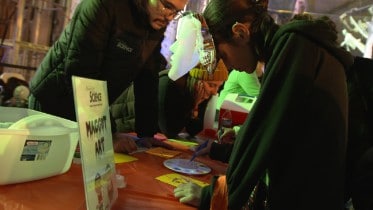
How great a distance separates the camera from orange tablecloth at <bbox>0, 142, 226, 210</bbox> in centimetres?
75

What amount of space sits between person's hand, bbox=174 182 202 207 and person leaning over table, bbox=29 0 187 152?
1.55 feet

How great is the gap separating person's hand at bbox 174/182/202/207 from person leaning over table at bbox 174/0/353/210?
0.08m

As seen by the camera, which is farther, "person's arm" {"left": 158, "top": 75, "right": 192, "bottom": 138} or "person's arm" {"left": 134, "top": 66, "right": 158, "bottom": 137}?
"person's arm" {"left": 158, "top": 75, "right": 192, "bottom": 138}

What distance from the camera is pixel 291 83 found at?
0.80 meters

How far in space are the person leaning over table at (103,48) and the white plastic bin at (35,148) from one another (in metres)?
0.43

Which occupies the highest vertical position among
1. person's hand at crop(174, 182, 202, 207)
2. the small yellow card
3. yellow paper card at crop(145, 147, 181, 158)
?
person's hand at crop(174, 182, 202, 207)

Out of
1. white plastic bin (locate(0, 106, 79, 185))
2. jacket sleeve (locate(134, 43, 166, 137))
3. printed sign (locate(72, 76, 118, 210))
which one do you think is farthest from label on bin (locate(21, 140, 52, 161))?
jacket sleeve (locate(134, 43, 166, 137))

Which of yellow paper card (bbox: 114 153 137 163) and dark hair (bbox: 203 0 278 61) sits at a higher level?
dark hair (bbox: 203 0 278 61)

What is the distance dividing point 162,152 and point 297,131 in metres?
0.85

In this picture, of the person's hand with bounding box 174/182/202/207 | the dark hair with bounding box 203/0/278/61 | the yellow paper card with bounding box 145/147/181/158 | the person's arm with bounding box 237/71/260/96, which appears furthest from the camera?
the person's arm with bounding box 237/71/260/96

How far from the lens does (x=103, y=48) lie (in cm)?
139

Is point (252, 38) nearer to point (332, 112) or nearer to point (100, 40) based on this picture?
point (332, 112)

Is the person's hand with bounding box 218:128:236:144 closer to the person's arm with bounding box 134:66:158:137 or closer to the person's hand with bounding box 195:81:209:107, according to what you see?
the person's arm with bounding box 134:66:158:137

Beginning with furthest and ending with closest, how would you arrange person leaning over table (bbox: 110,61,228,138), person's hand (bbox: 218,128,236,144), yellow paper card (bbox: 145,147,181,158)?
person leaning over table (bbox: 110,61,228,138)
person's hand (bbox: 218,128,236,144)
yellow paper card (bbox: 145,147,181,158)
